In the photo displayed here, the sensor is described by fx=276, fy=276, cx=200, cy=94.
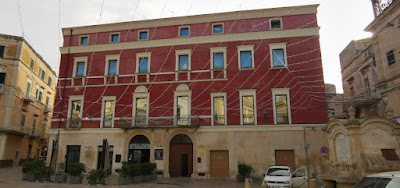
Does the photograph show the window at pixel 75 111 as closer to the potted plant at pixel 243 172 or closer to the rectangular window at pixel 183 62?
the rectangular window at pixel 183 62

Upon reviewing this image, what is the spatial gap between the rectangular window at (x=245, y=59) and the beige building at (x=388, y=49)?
10.9m

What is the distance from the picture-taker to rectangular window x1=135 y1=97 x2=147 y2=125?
2417 cm

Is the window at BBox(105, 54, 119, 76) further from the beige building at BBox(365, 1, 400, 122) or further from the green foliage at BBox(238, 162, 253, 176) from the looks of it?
the beige building at BBox(365, 1, 400, 122)

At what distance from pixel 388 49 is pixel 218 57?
45.7 ft

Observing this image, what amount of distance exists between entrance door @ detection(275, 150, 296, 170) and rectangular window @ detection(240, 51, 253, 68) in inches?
301

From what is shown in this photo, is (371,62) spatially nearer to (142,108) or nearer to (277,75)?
(277,75)

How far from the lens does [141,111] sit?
2467 cm

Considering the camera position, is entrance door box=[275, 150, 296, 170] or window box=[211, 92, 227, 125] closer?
entrance door box=[275, 150, 296, 170]

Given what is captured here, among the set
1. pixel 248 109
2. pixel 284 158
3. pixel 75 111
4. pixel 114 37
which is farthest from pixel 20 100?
pixel 284 158

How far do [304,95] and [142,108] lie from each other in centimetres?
1387

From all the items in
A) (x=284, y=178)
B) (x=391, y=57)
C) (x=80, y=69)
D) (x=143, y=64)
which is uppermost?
(x=143, y=64)

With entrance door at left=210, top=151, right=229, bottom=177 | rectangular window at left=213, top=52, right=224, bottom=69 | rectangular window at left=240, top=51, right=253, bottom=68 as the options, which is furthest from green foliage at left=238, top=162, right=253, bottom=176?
rectangular window at left=213, top=52, right=224, bottom=69

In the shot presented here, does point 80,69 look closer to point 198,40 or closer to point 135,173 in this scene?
point 198,40

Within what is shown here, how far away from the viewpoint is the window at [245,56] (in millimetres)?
23844
